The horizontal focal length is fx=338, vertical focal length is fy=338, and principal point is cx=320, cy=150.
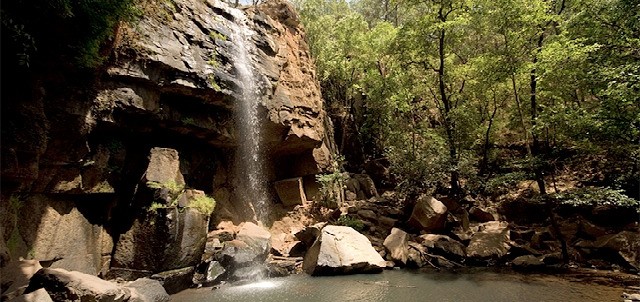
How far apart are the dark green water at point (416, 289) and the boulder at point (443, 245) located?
1.73 meters

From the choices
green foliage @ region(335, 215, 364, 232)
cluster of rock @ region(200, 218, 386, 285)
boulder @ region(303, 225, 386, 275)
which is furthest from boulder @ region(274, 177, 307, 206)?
boulder @ region(303, 225, 386, 275)

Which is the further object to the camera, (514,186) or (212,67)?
(514,186)

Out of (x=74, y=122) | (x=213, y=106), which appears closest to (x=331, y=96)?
(x=213, y=106)

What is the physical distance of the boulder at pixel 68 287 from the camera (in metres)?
6.36

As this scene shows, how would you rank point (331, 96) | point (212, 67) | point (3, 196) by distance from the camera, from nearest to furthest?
point (3, 196), point (212, 67), point (331, 96)

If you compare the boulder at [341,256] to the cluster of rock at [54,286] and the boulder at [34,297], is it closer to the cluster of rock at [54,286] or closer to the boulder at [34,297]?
the cluster of rock at [54,286]

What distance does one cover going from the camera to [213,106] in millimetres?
14367

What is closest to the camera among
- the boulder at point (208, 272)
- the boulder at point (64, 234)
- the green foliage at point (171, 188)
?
the boulder at point (64, 234)

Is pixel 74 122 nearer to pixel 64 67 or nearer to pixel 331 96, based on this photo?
pixel 64 67

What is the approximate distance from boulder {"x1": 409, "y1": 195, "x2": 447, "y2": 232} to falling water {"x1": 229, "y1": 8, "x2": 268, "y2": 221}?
25.4 ft

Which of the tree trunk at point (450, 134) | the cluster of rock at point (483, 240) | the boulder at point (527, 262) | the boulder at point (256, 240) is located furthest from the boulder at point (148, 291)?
the tree trunk at point (450, 134)

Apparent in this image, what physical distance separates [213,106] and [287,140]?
434 centimetres

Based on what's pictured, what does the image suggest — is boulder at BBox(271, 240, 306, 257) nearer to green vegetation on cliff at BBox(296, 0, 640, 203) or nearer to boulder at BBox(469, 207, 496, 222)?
green vegetation on cliff at BBox(296, 0, 640, 203)

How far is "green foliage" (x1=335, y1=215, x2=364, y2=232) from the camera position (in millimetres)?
15352
